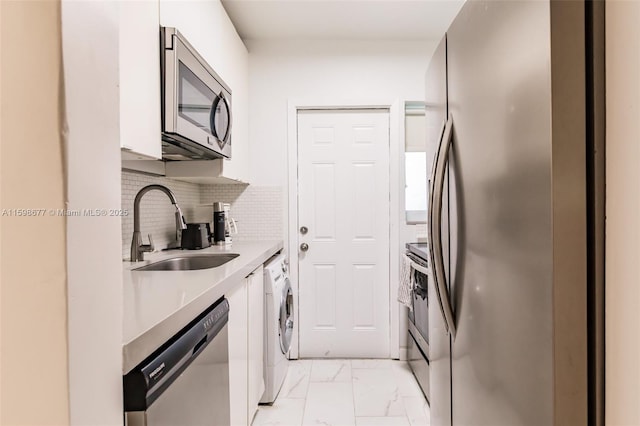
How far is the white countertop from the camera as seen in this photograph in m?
0.71

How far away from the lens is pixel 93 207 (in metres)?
0.52

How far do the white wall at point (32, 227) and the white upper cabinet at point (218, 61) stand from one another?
45.6 inches

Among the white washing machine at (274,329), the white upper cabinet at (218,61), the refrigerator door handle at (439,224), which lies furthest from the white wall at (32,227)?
the white washing machine at (274,329)

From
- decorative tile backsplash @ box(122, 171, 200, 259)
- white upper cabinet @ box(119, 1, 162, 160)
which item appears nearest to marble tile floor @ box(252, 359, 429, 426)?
decorative tile backsplash @ box(122, 171, 200, 259)

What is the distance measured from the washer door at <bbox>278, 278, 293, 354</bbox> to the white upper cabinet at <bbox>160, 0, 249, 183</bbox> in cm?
85

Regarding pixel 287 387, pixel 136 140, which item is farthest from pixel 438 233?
pixel 287 387

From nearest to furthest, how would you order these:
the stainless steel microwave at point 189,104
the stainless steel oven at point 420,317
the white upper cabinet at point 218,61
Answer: the stainless steel microwave at point 189,104
the white upper cabinet at point 218,61
the stainless steel oven at point 420,317

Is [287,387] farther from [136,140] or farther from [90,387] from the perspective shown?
[90,387]

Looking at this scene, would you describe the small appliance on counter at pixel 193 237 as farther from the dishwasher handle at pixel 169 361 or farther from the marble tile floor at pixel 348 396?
the dishwasher handle at pixel 169 361

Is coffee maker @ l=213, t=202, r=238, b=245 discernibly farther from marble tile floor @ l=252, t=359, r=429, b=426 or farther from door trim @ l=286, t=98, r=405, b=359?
marble tile floor @ l=252, t=359, r=429, b=426

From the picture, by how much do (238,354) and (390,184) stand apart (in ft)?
6.25

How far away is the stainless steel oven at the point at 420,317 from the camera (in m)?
2.19

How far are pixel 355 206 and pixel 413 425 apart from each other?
1590 millimetres

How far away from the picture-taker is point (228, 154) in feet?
6.99
